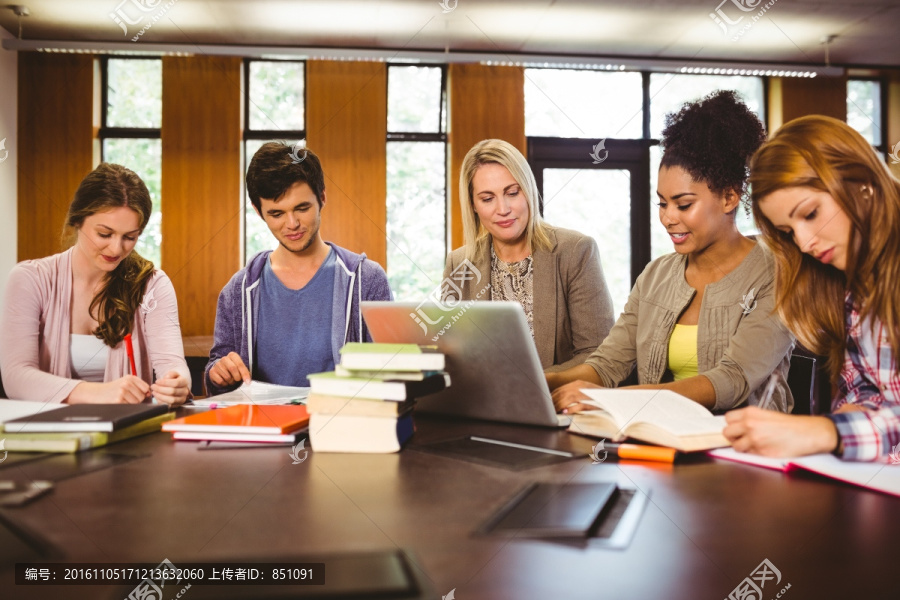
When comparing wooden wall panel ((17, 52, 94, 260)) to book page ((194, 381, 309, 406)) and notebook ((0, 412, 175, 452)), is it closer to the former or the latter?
book page ((194, 381, 309, 406))

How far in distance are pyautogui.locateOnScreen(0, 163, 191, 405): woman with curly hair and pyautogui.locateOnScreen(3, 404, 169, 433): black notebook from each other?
697mm

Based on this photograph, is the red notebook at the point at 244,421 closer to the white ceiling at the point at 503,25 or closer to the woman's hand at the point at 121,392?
the woman's hand at the point at 121,392

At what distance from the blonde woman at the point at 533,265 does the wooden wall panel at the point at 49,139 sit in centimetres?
502

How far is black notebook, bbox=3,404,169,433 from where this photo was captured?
119cm

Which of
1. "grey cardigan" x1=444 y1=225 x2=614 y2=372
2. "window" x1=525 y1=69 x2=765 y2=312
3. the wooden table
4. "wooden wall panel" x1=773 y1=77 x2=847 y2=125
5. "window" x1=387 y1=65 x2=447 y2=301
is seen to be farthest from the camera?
"wooden wall panel" x1=773 y1=77 x2=847 y2=125

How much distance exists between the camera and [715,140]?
1.88 metres

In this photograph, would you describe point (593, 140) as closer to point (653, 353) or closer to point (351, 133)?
point (351, 133)

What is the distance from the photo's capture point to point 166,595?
582 millimetres

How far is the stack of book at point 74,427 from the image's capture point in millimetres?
1149

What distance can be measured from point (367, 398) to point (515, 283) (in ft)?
4.11

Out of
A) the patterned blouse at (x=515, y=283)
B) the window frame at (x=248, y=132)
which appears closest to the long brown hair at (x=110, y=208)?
the patterned blouse at (x=515, y=283)

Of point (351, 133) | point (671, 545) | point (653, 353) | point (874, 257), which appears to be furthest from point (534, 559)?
point (351, 133)

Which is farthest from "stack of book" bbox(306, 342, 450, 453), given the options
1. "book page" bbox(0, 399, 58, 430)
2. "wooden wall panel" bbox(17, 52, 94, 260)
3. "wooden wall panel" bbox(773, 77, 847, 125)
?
"wooden wall panel" bbox(773, 77, 847, 125)

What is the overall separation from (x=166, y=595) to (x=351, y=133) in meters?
5.92
